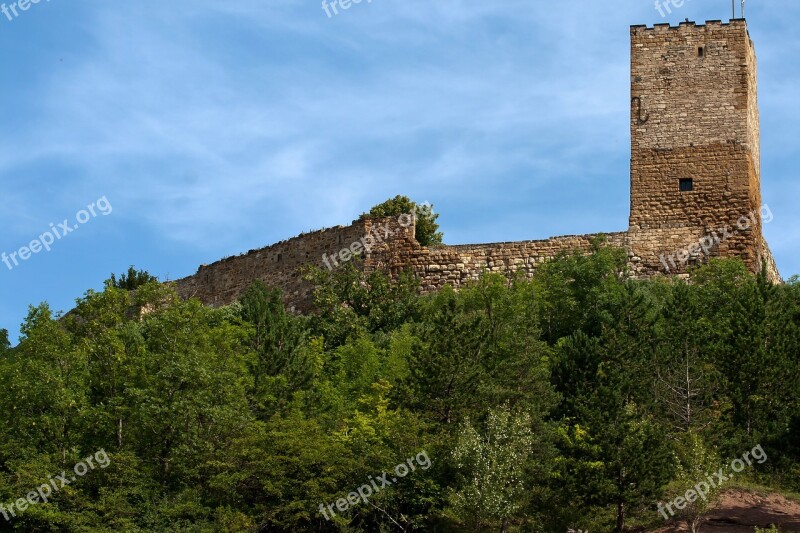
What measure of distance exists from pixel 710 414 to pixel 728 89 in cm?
1260

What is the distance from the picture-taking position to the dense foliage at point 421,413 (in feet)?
149

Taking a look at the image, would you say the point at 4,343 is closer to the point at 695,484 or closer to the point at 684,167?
the point at 684,167

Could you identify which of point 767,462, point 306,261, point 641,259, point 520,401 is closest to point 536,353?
point 520,401

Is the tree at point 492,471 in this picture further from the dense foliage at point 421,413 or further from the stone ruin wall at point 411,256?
the stone ruin wall at point 411,256

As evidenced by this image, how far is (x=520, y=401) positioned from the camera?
4734 centimetres

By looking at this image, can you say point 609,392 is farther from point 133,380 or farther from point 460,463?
point 133,380
